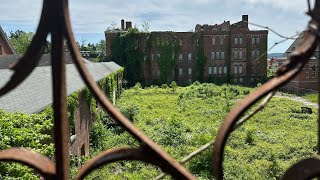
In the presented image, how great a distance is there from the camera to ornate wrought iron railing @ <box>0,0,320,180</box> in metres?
0.83

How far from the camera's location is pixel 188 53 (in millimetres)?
39531

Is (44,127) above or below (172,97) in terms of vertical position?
above

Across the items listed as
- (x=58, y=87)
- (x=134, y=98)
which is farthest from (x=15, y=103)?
(x=134, y=98)

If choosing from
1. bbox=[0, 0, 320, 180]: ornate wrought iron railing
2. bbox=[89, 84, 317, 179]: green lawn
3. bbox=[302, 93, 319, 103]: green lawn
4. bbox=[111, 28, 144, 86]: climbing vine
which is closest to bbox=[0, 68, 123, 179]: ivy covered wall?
bbox=[0, 0, 320, 180]: ornate wrought iron railing

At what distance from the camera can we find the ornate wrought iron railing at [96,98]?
832 mm

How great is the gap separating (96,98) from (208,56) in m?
38.8

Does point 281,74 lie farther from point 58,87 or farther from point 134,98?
point 134,98

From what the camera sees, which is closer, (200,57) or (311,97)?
(311,97)

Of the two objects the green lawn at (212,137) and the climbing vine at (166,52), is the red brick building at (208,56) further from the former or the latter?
the green lawn at (212,137)

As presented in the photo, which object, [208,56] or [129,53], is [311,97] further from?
[129,53]

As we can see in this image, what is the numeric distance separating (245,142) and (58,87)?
16187 mm

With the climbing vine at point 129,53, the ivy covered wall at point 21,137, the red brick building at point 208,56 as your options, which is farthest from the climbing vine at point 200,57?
the ivy covered wall at point 21,137

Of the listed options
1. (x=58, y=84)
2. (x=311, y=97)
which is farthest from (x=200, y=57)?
(x=58, y=84)

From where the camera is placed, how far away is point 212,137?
14.9m
